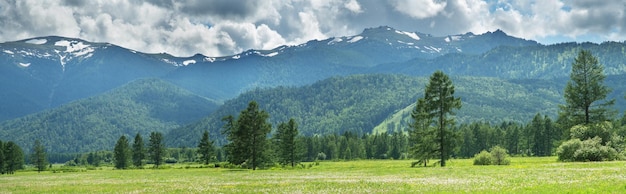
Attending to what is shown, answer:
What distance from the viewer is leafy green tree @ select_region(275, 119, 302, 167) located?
115 meters

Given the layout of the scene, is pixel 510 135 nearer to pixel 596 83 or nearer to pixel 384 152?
pixel 384 152

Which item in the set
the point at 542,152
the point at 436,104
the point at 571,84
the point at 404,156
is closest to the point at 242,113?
the point at 436,104

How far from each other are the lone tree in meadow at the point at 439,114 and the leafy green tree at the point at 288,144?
4902 centimetres

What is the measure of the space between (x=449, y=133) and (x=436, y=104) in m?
4.38

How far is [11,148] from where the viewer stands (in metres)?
122

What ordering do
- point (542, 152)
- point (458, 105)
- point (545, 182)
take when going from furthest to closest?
point (542, 152) < point (458, 105) < point (545, 182)

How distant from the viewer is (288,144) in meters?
116

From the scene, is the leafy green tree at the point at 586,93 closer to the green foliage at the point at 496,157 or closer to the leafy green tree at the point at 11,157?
the green foliage at the point at 496,157

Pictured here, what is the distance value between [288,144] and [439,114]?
5385cm

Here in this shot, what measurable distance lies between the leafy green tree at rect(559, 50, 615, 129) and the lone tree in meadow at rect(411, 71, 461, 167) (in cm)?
1871

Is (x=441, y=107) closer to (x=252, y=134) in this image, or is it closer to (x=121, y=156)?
(x=252, y=134)

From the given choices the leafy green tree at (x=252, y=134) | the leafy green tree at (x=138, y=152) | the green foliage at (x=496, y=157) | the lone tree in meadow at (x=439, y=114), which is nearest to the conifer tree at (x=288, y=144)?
the leafy green tree at (x=252, y=134)

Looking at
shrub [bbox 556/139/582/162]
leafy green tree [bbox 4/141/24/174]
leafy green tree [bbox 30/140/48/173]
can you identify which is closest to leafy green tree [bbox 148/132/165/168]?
→ leafy green tree [bbox 30/140/48/173]

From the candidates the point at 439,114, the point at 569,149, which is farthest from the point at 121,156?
the point at 569,149
